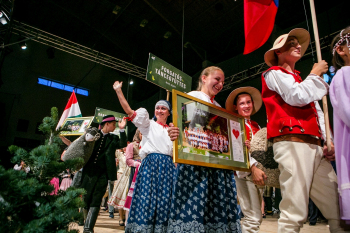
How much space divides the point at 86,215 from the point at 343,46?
3611mm

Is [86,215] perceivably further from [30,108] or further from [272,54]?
[30,108]

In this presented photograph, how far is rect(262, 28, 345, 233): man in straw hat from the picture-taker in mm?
1392

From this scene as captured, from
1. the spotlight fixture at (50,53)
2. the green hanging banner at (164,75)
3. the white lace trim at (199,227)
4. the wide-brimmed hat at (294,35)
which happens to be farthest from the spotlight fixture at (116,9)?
the white lace trim at (199,227)

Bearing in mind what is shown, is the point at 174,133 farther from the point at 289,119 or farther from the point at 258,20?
the point at 258,20

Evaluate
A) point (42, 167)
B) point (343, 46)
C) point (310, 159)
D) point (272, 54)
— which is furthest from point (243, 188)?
point (42, 167)

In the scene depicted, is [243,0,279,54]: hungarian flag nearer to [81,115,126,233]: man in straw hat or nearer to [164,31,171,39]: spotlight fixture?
[81,115,126,233]: man in straw hat

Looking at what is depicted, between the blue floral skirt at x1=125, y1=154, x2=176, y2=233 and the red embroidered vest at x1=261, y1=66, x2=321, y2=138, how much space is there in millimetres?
1262

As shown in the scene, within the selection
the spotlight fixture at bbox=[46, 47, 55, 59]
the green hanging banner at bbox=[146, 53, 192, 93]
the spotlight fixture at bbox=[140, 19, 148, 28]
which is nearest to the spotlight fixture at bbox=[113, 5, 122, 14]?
the spotlight fixture at bbox=[140, 19, 148, 28]

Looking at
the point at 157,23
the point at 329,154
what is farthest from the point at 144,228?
the point at 157,23

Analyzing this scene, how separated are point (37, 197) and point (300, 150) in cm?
160

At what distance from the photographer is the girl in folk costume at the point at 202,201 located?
1.59 meters

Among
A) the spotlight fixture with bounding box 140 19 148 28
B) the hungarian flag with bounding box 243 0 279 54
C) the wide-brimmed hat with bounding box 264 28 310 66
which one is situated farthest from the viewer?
the spotlight fixture with bounding box 140 19 148 28

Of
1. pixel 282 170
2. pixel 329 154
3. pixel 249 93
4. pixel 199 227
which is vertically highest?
pixel 249 93

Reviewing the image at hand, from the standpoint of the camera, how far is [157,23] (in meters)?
8.70
